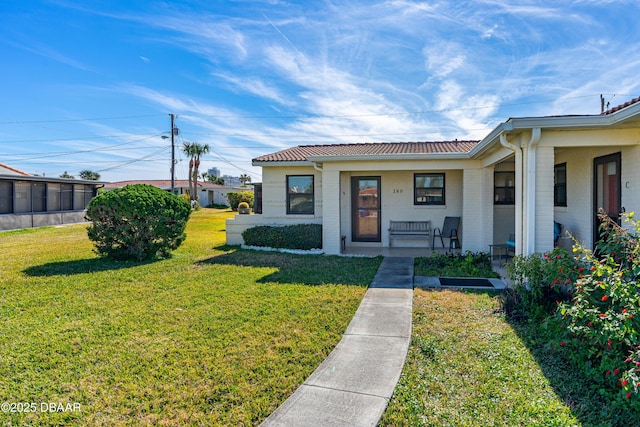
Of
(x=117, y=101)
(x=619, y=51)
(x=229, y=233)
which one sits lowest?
(x=229, y=233)

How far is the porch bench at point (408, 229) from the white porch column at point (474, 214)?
4.43 feet

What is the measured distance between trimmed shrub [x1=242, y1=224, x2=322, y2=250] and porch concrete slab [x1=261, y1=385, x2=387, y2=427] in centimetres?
709

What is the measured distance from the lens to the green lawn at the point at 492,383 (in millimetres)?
2502

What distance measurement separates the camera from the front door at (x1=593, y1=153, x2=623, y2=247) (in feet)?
18.8

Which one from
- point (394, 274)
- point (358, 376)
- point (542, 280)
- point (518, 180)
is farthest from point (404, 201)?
point (358, 376)

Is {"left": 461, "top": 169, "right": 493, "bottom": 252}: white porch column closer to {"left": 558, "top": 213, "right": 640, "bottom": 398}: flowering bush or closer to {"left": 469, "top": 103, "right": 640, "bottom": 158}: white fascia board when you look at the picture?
{"left": 469, "top": 103, "right": 640, "bottom": 158}: white fascia board

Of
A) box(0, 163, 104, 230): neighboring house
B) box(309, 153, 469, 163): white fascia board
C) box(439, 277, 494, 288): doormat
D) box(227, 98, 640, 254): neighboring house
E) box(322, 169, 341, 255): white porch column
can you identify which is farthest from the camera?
box(0, 163, 104, 230): neighboring house

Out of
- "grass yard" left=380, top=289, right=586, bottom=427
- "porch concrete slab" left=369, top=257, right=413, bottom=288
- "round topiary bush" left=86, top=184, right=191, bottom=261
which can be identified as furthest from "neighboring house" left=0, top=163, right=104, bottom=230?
"grass yard" left=380, top=289, right=586, bottom=427

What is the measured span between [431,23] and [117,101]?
2069cm

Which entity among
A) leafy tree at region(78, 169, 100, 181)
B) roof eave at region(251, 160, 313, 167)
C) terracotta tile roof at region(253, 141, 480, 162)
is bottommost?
roof eave at region(251, 160, 313, 167)

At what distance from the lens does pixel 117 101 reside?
21.8 meters

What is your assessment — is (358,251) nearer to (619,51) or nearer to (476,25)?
(476,25)

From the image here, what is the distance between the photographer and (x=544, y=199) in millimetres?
5648

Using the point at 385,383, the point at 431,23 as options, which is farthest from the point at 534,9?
the point at 385,383
